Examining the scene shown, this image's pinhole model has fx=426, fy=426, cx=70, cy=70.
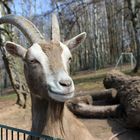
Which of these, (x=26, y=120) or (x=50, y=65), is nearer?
(x=50, y=65)

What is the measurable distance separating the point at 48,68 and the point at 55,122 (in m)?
0.69

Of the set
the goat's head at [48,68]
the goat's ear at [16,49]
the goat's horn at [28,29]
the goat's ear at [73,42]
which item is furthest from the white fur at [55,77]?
the goat's ear at [73,42]

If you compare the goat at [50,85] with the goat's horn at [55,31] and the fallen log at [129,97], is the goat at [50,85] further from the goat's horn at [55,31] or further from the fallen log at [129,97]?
the fallen log at [129,97]

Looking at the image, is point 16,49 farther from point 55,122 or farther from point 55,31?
point 55,122

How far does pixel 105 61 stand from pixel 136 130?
150 ft

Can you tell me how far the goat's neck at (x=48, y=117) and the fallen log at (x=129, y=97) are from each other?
14.5ft

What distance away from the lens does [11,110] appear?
17.5 m

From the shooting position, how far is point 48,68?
4902mm

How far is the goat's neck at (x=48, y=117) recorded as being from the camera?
5090 mm

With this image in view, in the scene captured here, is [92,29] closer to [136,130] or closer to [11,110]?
[11,110]

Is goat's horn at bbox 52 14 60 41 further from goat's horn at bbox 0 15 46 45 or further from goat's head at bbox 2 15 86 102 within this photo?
goat's horn at bbox 0 15 46 45

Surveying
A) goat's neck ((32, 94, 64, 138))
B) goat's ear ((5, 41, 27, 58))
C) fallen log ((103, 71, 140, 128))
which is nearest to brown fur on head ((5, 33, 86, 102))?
goat's ear ((5, 41, 27, 58))

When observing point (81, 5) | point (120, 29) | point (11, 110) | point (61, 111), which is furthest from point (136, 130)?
point (120, 29)

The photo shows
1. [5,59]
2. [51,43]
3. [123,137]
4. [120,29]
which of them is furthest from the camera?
[120,29]
